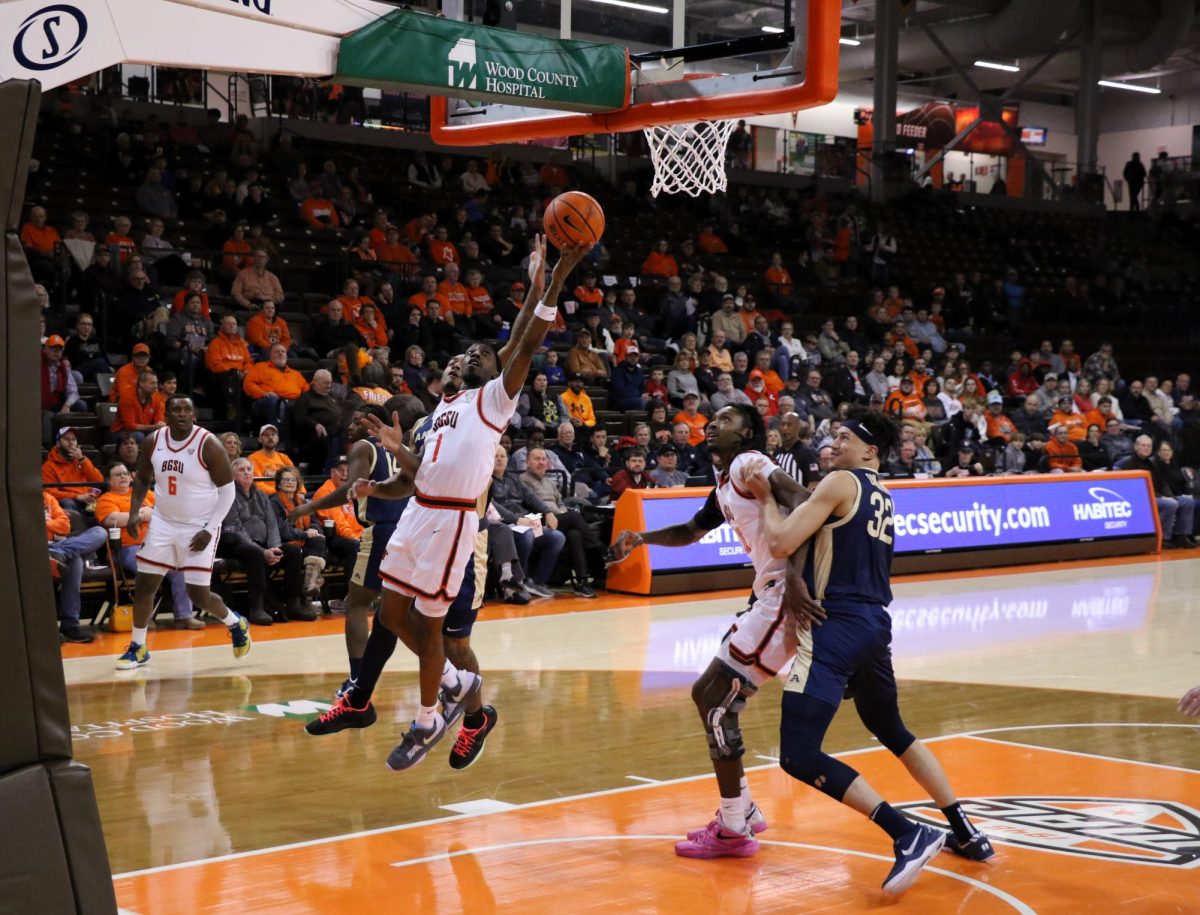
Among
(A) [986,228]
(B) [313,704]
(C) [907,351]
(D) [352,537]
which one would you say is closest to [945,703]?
(B) [313,704]

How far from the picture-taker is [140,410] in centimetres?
1325

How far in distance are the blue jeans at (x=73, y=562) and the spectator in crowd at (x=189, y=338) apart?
315 cm

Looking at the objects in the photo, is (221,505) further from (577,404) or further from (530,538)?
(577,404)

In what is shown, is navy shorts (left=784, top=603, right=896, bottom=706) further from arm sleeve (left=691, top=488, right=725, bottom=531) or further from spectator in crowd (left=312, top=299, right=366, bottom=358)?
spectator in crowd (left=312, top=299, right=366, bottom=358)

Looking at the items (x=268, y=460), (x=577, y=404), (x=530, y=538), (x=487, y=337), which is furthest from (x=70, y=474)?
(x=487, y=337)

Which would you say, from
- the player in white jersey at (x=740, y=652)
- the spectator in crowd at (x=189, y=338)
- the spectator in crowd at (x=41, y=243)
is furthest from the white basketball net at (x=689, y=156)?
the spectator in crowd at (x=41, y=243)

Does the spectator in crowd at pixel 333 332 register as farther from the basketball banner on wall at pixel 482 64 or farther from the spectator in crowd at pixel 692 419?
the basketball banner on wall at pixel 482 64

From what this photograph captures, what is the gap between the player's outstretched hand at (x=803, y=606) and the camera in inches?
219

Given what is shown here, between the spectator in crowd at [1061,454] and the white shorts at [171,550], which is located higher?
the spectator in crowd at [1061,454]

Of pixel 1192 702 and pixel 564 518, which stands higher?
pixel 1192 702

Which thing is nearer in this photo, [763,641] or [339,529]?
[763,641]

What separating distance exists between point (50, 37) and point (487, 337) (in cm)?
1240

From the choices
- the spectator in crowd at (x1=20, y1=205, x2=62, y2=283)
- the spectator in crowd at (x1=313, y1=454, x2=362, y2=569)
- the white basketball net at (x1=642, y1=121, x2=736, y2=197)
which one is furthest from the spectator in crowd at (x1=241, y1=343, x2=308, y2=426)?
the white basketball net at (x1=642, y1=121, x2=736, y2=197)

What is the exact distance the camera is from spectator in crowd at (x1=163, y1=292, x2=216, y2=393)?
14.5 metres
